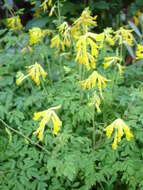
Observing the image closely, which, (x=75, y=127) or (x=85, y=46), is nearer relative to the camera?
(x=85, y=46)

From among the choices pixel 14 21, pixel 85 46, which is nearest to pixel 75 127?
pixel 85 46

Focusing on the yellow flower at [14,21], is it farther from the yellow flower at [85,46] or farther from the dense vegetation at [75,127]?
the yellow flower at [85,46]

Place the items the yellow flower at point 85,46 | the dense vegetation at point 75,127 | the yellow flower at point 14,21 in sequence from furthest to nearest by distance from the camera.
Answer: the yellow flower at point 14,21 → the dense vegetation at point 75,127 → the yellow flower at point 85,46

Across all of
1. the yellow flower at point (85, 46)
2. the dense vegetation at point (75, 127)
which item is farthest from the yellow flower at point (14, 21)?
the yellow flower at point (85, 46)

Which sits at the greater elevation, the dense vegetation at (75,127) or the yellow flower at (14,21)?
the yellow flower at (14,21)

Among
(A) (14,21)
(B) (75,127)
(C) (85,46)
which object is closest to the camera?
(C) (85,46)

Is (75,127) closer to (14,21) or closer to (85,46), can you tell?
(85,46)

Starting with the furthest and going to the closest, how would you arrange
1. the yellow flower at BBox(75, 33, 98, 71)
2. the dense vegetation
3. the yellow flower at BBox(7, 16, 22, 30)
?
the yellow flower at BBox(7, 16, 22, 30)
the dense vegetation
the yellow flower at BBox(75, 33, 98, 71)

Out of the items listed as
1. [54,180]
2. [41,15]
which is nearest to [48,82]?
[54,180]

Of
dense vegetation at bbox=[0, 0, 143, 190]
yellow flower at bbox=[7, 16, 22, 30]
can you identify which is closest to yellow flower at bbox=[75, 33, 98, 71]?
dense vegetation at bbox=[0, 0, 143, 190]

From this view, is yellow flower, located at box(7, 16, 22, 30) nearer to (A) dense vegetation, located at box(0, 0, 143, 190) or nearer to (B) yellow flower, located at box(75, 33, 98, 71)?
(A) dense vegetation, located at box(0, 0, 143, 190)

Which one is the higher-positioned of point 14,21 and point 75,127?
point 14,21

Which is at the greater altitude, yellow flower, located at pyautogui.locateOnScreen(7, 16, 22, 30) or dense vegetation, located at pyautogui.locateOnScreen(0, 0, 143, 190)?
yellow flower, located at pyautogui.locateOnScreen(7, 16, 22, 30)

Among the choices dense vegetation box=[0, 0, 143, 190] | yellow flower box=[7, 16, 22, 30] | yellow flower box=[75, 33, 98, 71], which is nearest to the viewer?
yellow flower box=[75, 33, 98, 71]
